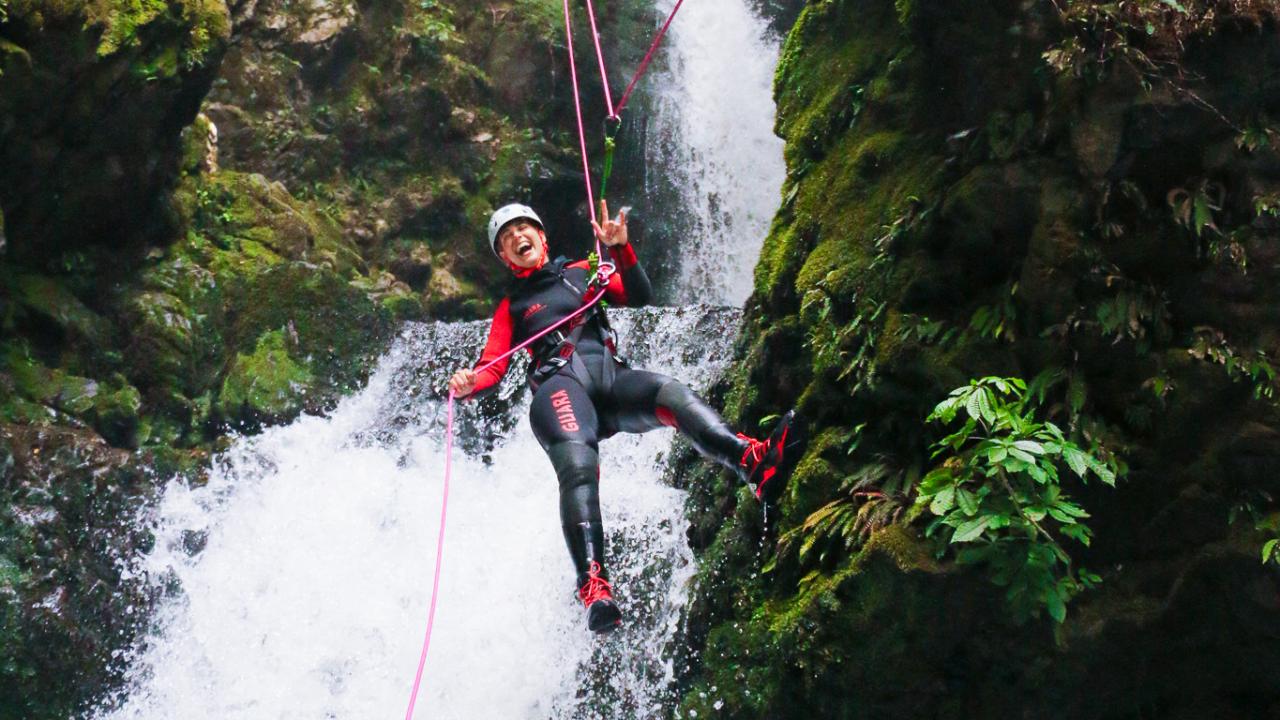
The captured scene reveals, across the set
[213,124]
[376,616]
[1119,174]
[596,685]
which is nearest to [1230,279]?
[1119,174]

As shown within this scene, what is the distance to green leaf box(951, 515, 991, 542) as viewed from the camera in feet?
12.7

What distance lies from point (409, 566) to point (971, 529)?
18.6ft

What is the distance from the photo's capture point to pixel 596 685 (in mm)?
6832

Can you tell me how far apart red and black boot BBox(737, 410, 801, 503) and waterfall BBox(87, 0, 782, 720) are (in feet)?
7.67

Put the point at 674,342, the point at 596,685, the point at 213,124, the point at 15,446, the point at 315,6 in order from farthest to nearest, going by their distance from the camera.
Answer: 1. the point at 315,6
2. the point at 213,124
3. the point at 674,342
4. the point at 15,446
5. the point at 596,685

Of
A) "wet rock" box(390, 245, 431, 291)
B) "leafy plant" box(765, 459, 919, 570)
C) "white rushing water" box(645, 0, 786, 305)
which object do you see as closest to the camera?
"leafy plant" box(765, 459, 919, 570)

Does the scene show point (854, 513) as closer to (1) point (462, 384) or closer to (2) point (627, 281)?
(2) point (627, 281)

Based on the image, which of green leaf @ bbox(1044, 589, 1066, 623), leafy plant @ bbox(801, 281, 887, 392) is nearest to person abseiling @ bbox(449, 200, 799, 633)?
leafy plant @ bbox(801, 281, 887, 392)

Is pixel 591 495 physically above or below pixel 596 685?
above

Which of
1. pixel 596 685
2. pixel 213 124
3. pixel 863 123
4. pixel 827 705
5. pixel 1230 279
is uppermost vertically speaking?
pixel 1230 279

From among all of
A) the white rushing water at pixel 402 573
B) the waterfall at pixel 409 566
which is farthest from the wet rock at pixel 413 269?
the white rushing water at pixel 402 573

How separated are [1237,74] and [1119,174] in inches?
22.5

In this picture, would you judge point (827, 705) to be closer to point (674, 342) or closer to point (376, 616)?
point (376, 616)

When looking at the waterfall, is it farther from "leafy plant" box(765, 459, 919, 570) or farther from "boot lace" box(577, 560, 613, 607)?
"boot lace" box(577, 560, 613, 607)
